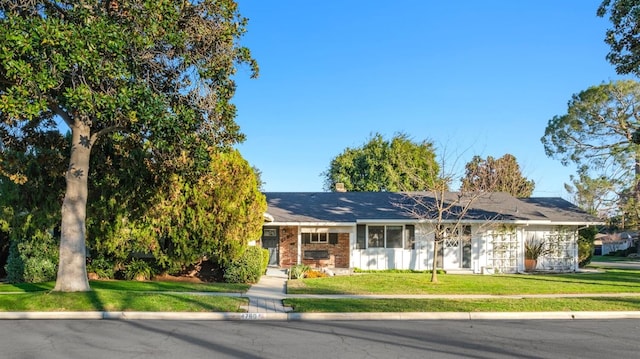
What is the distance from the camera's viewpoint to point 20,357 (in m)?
7.48

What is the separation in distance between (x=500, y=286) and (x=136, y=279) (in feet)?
41.1

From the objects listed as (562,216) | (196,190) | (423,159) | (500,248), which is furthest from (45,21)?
(423,159)

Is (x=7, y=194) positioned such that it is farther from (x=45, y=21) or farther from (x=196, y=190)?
(x=45, y=21)

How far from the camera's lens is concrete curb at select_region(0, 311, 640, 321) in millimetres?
11289

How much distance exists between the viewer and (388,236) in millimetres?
25375

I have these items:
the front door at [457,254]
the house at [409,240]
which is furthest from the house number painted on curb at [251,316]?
the front door at [457,254]

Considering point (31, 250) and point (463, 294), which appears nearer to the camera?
point (463, 294)

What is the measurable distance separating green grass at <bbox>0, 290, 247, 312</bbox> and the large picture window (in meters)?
12.9

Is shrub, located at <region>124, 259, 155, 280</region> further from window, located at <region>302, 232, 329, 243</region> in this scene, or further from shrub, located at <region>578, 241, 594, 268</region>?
shrub, located at <region>578, 241, 594, 268</region>

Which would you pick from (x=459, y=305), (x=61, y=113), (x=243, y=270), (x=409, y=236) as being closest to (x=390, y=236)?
(x=409, y=236)

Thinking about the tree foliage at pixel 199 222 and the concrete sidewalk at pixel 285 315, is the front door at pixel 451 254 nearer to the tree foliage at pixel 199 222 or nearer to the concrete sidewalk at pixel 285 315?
the tree foliage at pixel 199 222

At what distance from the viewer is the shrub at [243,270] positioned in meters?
18.9

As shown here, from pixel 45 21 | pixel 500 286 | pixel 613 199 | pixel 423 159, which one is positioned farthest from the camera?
pixel 423 159

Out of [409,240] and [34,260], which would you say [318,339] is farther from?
[409,240]
